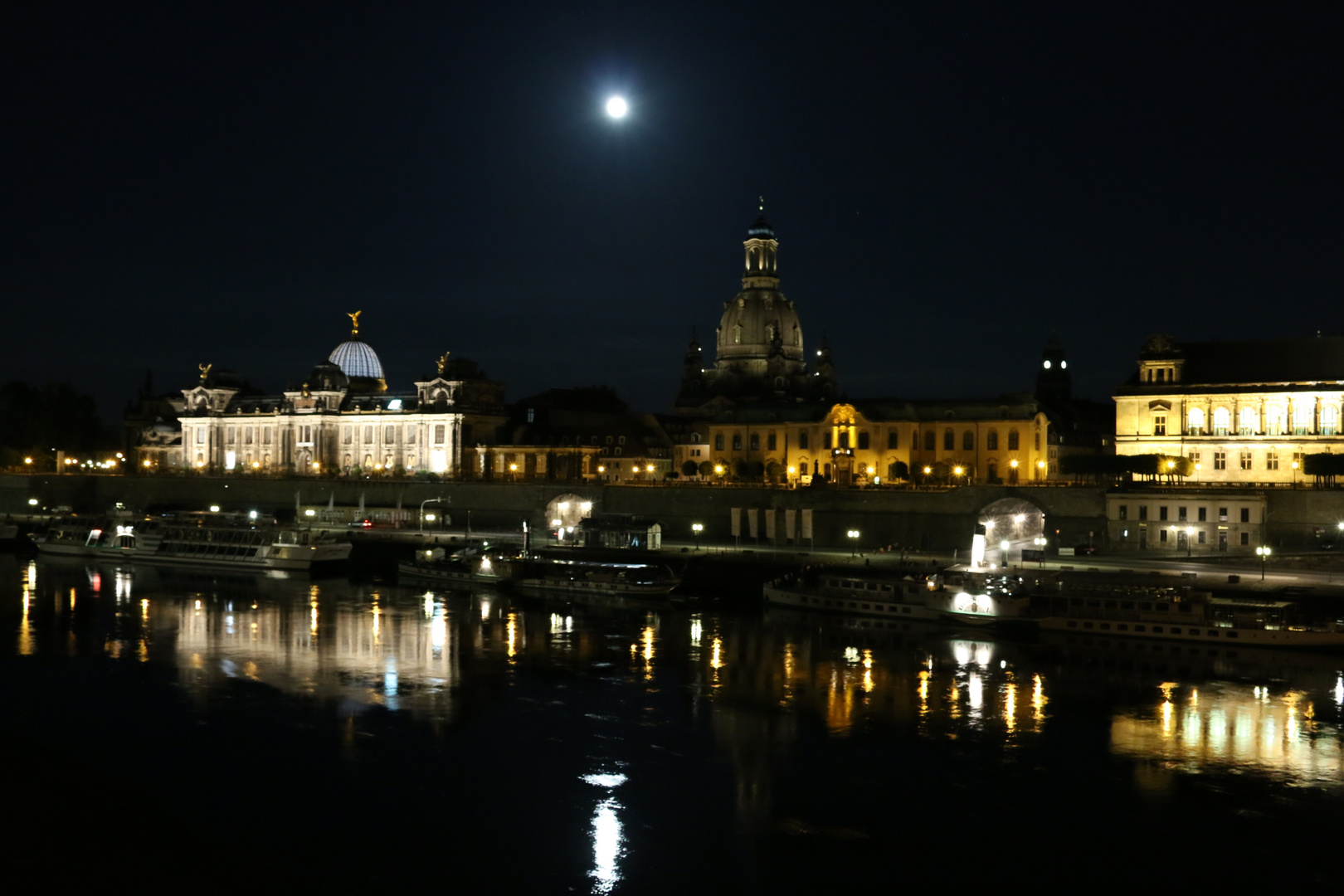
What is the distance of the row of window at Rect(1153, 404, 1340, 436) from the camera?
71812 millimetres

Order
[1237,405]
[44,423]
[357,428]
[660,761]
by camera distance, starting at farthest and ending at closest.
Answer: [44,423] < [357,428] < [1237,405] < [660,761]

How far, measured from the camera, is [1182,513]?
66.6m

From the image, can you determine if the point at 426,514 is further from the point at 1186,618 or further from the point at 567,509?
the point at 1186,618

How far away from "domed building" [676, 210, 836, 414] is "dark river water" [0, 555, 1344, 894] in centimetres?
9521

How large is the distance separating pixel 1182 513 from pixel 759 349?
3323 inches

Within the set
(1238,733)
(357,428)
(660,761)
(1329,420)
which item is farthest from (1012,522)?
(357,428)

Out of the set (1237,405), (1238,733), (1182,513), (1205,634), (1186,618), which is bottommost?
(1238,733)

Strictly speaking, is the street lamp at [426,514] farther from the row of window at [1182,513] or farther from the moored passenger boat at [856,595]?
the row of window at [1182,513]

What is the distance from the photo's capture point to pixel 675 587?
62312 mm

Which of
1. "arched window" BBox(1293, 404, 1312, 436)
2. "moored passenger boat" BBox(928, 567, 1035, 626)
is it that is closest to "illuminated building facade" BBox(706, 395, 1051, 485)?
"arched window" BBox(1293, 404, 1312, 436)

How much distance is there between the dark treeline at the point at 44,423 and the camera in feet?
431

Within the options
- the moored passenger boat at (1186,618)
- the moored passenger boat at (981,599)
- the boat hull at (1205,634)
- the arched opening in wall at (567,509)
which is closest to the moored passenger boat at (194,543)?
the arched opening in wall at (567,509)

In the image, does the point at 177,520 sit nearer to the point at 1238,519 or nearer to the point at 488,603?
the point at 488,603

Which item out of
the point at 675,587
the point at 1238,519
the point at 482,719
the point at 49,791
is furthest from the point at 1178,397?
the point at 49,791
